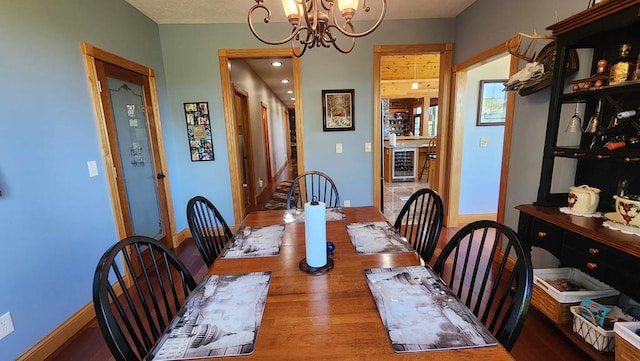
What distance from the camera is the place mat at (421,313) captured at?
2.46ft

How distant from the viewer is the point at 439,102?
10.8ft

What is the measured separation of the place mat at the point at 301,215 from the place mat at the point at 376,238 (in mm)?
171

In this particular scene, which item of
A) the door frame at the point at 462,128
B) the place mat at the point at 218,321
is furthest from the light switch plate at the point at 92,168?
the door frame at the point at 462,128

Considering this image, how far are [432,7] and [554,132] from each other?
6.28 ft

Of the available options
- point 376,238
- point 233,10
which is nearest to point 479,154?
point 376,238

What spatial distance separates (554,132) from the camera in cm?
169

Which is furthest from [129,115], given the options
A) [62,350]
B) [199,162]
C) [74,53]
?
[62,350]

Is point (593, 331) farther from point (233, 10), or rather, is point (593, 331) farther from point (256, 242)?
point (233, 10)

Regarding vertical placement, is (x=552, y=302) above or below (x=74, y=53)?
below

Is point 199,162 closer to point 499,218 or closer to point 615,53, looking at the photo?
point 499,218

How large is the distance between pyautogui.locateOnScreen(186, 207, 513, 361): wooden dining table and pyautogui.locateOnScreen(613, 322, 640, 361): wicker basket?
3.32 feet

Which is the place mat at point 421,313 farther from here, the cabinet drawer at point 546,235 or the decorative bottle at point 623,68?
the decorative bottle at point 623,68

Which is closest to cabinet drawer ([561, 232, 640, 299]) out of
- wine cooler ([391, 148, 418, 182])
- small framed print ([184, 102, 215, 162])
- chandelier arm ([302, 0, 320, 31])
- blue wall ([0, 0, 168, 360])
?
chandelier arm ([302, 0, 320, 31])

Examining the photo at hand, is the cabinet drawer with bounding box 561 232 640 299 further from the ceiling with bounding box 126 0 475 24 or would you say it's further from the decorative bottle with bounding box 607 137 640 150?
the ceiling with bounding box 126 0 475 24
